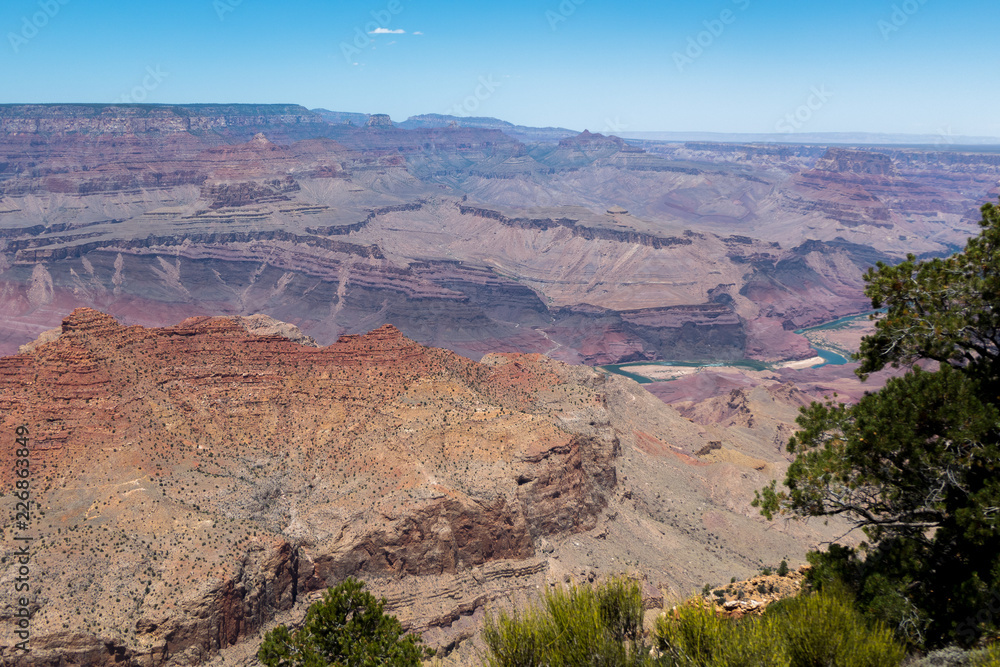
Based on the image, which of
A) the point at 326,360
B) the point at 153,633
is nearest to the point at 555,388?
the point at 326,360

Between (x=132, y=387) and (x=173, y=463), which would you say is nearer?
(x=173, y=463)

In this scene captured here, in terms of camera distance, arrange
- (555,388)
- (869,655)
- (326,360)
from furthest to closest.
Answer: (555,388)
(326,360)
(869,655)

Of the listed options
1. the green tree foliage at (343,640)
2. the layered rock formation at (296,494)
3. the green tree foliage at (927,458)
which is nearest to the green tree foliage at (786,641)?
the green tree foliage at (927,458)

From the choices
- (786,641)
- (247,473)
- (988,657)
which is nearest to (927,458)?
(988,657)

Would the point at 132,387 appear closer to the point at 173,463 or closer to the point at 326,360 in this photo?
the point at 173,463

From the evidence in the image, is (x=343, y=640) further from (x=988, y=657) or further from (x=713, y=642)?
(x=988, y=657)

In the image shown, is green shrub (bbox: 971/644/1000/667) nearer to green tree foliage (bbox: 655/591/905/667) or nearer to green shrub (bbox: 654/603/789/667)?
green tree foliage (bbox: 655/591/905/667)

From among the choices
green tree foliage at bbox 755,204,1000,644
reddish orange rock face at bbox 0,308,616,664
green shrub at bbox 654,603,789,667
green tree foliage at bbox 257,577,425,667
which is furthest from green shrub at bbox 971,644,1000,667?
reddish orange rock face at bbox 0,308,616,664
